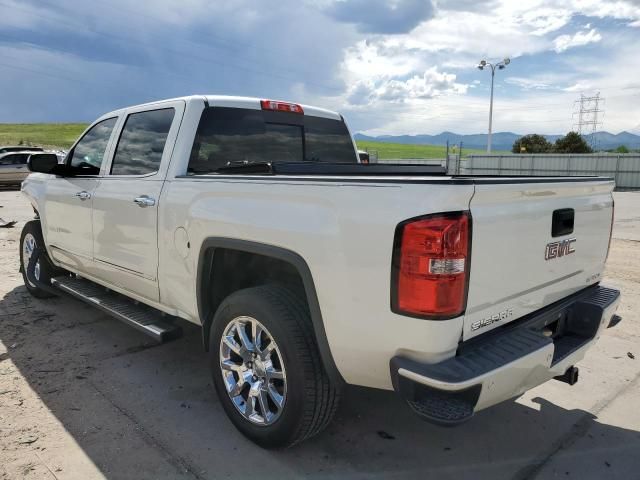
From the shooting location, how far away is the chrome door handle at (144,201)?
3.40m

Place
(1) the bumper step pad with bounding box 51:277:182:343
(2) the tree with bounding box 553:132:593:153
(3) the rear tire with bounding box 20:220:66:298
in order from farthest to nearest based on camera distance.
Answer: (2) the tree with bounding box 553:132:593:153, (3) the rear tire with bounding box 20:220:66:298, (1) the bumper step pad with bounding box 51:277:182:343

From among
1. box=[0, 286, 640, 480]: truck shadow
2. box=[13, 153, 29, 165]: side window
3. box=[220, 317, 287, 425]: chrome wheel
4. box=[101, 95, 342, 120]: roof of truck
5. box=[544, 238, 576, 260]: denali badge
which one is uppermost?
box=[101, 95, 342, 120]: roof of truck

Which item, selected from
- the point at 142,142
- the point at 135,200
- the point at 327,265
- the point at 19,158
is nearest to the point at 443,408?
the point at 327,265

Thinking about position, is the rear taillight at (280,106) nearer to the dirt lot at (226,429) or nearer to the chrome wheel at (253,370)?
the chrome wheel at (253,370)

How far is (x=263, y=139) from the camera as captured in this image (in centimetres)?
396

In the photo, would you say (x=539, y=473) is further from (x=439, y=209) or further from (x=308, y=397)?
(x=439, y=209)

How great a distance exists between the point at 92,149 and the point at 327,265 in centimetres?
314

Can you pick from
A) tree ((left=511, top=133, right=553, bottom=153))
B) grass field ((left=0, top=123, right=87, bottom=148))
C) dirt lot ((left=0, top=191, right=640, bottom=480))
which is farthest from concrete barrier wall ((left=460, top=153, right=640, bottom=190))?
grass field ((left=0, top=123, right=87, bottom=148))

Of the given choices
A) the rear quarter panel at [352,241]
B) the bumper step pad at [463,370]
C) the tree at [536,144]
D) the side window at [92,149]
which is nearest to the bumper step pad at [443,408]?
the bumper step pad at [463,370]

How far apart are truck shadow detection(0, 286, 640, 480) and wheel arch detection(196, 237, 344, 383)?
0.55m

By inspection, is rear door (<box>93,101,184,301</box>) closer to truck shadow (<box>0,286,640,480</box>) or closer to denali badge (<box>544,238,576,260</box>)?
truck shadow (<box>0,286,640,480</box>)

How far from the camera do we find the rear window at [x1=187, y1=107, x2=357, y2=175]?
3.59m

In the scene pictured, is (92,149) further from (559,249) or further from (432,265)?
(559,249)

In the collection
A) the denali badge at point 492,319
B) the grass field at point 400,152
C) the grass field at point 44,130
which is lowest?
the denali badge at point 492,319
